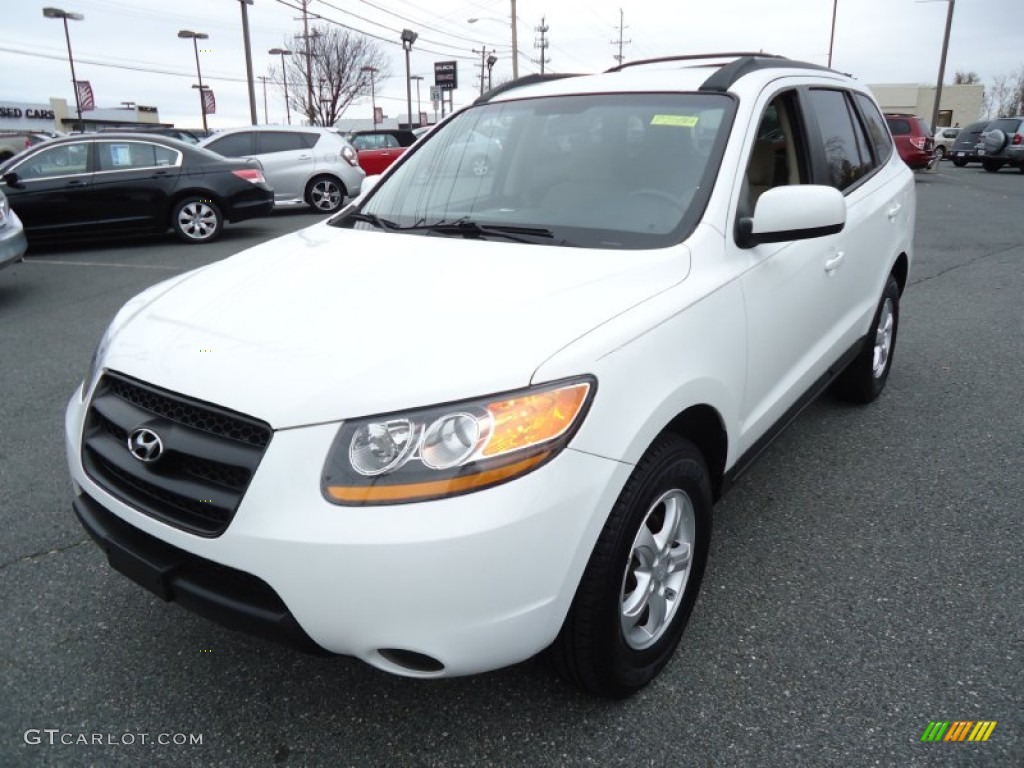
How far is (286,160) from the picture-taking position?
13.8 m

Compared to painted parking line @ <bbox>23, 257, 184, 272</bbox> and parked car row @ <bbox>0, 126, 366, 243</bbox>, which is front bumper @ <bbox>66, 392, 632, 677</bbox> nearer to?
painted parking line @ <bbox>23, 257, 184, 272</bbox>

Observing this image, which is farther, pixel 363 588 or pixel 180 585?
pixel 180 585

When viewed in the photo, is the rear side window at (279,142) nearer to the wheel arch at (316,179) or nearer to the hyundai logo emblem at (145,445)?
the wheel arch at (316,179)

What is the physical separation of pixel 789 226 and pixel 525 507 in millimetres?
1322

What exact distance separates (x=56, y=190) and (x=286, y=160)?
4.63m

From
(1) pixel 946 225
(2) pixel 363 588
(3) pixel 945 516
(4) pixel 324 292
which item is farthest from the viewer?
(1) pixel 946 225

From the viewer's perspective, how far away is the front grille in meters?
1.76

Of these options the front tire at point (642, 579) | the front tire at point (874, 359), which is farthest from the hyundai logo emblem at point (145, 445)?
the front tire at point (874, 359)

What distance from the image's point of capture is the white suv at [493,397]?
167 centimetres

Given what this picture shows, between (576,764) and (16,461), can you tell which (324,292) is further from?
(16,461)

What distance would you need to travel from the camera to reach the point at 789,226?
2.38 metres

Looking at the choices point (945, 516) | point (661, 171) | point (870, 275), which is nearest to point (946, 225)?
point (870, 275)

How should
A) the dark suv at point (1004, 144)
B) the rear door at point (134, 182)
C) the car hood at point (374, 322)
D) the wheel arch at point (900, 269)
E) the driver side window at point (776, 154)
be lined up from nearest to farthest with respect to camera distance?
the car hood at point (374, 322) < the driver side window at point (776, 154) < the wheel arch at point (900, 269) < the rear door at point (134, 182) < the dark suv at point (1004, 144)

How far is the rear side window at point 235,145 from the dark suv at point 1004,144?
22930 mm
